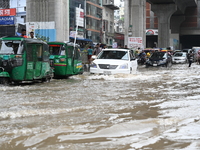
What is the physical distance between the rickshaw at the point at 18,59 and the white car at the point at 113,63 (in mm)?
4175

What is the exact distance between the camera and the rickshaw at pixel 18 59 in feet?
38.7

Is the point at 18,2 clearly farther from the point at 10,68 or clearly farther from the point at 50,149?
the point at 50,149

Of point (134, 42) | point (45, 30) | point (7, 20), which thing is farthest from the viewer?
point (7, 20)

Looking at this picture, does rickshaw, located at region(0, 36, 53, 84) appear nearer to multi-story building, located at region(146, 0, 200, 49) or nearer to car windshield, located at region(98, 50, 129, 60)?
car windshield, located at region(98, 50, 129, 60)

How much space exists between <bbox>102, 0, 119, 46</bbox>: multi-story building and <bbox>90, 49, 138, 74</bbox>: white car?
213 ft

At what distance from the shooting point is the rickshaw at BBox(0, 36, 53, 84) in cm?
1178

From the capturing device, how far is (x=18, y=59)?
11750 mm

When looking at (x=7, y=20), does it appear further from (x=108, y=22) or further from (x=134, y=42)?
(x=108, y=22)

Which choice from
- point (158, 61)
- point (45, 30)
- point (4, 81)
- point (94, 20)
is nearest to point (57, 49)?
point (4, 81)

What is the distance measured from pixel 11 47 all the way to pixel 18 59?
0.59 m

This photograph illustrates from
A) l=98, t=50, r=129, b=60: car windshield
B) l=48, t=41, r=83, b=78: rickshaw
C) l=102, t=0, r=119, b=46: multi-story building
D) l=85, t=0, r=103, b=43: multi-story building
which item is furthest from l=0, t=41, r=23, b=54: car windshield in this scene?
l=102, t=0, r=119, b=46: multi-story building

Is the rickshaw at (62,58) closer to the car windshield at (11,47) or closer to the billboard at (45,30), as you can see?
the car windshield at (11,47)

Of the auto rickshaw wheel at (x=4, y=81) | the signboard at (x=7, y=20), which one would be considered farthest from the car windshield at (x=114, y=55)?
the signboard at (x=7, y=20)

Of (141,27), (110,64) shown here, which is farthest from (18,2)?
(110,64)
